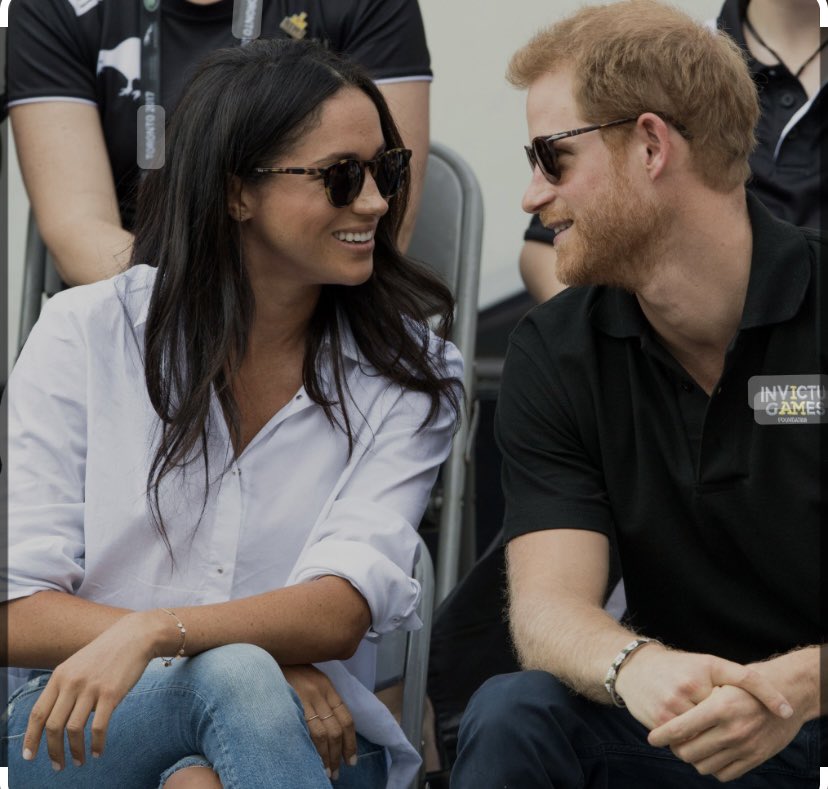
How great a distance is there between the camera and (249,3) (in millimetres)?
3432

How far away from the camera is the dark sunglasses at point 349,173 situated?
109 inches

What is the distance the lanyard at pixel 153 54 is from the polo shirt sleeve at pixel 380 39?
21 centimetres

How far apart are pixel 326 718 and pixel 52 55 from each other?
1.75 meters

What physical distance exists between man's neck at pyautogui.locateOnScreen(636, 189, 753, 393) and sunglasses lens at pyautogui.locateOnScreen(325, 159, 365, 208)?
58cm

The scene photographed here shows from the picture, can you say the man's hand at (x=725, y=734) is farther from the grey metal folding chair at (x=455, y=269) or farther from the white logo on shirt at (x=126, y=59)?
the white logo on shirt at (x=126, y=59)

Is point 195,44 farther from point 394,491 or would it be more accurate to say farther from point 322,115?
point 394,491

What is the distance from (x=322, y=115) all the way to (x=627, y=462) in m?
0.86

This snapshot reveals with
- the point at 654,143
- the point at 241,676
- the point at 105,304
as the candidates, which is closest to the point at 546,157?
the point at 654,143

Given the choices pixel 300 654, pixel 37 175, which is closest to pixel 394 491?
pixel 300 654

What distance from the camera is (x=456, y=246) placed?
363cm

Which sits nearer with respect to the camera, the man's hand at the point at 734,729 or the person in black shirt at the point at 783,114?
the man's hand at the point at 734,729

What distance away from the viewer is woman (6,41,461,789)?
8.04 ft

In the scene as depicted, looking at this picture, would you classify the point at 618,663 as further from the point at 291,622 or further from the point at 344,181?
the point at 344,181

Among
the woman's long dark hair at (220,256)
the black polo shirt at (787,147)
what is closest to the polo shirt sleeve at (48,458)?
the woman's long dark hair at (220,256)
